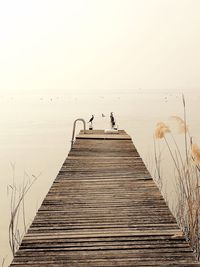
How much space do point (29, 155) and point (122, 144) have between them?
8.92m

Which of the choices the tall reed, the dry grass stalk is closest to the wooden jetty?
the tall reed

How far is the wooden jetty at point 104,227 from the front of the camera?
2510 mm

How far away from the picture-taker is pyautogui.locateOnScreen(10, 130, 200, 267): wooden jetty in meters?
2.51

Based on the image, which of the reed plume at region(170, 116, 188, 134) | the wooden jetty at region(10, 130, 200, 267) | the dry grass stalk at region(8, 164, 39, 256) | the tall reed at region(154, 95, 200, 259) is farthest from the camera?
the reed plume at region(170, 116, 188, 134)

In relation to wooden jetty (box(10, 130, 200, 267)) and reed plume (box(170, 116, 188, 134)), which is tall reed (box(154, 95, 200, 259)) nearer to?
reed plume (box(170, 116, 188, 134))

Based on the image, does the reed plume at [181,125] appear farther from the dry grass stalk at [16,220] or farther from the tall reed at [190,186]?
the dry grass stalk at [16,220]

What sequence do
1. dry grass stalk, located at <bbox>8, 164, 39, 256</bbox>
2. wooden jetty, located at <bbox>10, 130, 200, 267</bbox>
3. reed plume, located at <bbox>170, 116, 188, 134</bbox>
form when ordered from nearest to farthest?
wooden jetty, located at <bbox>10, 130, 200, 267</bbox> < dry grass stalk, located at <bbox>8, 164, 39, 256</bbox> < reed plume, located at <bbox>170, 116, 188, 134</bbox>

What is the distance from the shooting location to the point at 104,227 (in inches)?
120

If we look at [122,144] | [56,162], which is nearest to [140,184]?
[122,144]

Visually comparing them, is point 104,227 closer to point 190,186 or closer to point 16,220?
point 190,186

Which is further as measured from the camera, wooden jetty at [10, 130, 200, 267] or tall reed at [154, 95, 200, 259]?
tall reed at [154, 95, 200, 259]

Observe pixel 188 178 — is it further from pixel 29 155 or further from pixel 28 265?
pixel 29 155

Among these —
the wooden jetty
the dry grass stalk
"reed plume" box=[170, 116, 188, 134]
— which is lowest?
the dry grass stalk

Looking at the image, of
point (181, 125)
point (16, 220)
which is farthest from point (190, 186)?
point (16, 220)
